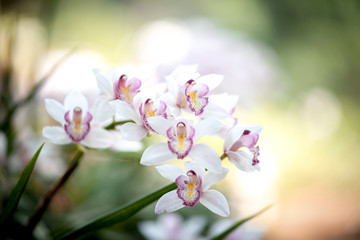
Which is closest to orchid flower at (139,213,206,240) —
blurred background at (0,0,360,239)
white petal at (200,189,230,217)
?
blurred background at (0,0,360,239)

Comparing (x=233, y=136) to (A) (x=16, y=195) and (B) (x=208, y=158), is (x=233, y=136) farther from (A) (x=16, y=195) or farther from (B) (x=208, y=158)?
(A) (x=16, y=195)

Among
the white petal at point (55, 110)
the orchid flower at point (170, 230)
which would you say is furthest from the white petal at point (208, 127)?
the orchid flower at point (170, 230)

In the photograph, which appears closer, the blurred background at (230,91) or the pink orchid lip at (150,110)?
the pink orchid lip at (150,110)

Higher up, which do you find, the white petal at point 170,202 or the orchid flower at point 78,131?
the orchid flower at point 78,131

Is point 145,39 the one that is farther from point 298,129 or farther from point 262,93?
point 298,129

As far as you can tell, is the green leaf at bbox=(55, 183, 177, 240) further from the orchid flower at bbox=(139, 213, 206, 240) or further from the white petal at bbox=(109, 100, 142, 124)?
the orchid flower at bbox=(139, 213, 206, 240)

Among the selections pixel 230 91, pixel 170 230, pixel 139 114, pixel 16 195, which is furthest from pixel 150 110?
pixel 230 91

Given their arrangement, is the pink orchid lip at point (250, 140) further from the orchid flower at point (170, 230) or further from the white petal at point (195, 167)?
the orchid flower at point (170, 230)
